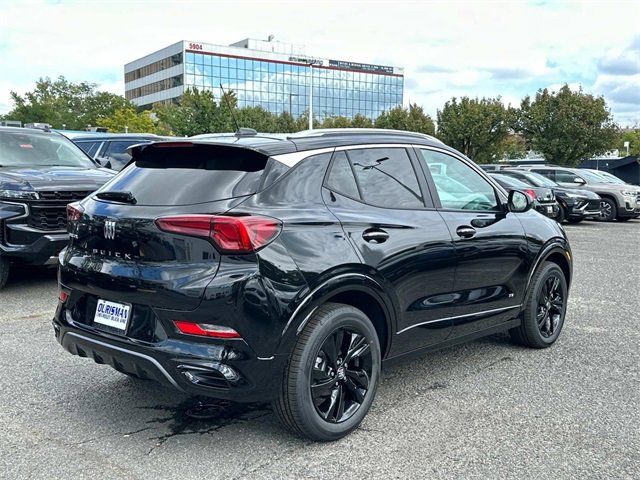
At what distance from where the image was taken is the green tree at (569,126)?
3366cm

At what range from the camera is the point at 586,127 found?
3359 cm

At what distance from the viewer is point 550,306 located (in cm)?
533

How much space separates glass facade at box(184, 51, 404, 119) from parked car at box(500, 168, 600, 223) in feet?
217

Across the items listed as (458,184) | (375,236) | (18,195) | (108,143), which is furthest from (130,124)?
(375,236)

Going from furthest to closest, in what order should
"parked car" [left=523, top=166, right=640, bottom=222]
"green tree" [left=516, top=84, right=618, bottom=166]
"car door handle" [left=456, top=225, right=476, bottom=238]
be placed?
"green tree" [left=516, top=84, right=618, bottom=166] < "parked car" [left=523, top=166, right=640, bottom=222] < "car door handle" [left=456, top=225, right=476, bottom=238]

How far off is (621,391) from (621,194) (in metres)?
16.7

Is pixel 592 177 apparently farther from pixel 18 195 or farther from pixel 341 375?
pixel 341 375

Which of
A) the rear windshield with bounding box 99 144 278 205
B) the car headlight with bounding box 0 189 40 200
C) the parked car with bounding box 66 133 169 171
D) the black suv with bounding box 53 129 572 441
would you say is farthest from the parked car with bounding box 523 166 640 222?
the rear windshield with bounding box 99 144 278 205

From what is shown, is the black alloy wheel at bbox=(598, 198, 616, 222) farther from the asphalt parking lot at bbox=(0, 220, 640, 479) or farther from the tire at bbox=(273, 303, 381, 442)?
the tire at bbox=(273, 303, 381, 442)

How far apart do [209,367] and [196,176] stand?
105 cm

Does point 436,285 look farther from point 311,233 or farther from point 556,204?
point 556,204

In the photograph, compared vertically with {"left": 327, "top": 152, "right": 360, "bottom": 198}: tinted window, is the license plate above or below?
below

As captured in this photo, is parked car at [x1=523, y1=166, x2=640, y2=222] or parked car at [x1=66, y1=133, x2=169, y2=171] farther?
parked car at [x1=523, y1=166, x2=640, y2=222]

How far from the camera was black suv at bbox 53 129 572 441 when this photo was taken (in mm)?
3111
